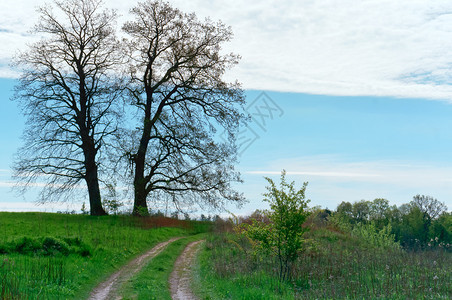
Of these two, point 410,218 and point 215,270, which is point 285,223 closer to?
point 215,270

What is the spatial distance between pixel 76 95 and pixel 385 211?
220ft

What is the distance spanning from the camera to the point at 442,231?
6072 cm

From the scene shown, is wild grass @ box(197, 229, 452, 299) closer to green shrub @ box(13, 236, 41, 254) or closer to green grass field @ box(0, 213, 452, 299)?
green grass field @ box(0, 213, 452, 299)

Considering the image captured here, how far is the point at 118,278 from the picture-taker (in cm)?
1497

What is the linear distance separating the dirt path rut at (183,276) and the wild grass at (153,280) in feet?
0.70

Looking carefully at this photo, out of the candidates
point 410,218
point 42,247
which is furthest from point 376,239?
point 410,218

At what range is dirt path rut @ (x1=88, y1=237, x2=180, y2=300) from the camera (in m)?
13.0

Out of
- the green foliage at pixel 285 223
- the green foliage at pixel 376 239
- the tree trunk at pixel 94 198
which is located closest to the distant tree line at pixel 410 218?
the green foliage at pixel 376 239

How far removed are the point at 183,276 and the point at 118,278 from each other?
101 inches

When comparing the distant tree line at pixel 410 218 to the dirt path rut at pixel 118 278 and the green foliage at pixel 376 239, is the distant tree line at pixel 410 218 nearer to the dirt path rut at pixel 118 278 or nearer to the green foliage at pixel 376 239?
the green foliage at pixel 376 239

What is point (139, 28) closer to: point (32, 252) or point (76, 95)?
point (76, 95)

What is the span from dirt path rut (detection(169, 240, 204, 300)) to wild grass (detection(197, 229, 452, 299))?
488mm

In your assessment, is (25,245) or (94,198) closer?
(25,245)

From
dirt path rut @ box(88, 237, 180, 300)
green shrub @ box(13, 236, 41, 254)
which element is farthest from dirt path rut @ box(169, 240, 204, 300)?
green shrub @ box(13, 236, 41, 254)
